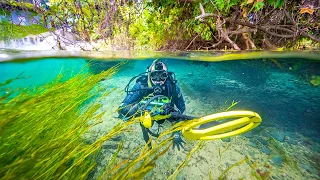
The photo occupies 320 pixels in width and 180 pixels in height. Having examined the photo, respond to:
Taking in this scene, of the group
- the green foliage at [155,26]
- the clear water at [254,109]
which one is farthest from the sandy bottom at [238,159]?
the green foliage at [155,26]

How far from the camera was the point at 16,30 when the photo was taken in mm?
7938

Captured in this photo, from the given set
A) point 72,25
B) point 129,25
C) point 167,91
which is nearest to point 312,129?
point 167,91

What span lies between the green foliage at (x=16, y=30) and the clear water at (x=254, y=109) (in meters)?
1.34

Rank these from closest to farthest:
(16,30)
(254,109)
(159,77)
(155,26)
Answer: (159,77)
(254,109)
(16,30)
(155,26)

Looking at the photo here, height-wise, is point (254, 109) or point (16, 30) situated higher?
point (16, 30)

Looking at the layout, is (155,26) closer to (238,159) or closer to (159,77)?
(159,77)

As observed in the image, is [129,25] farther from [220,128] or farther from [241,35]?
[220,128]

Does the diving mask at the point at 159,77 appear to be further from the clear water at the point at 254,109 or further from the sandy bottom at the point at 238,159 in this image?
the clear water at the point at 254,109

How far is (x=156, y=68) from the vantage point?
4.91 meters

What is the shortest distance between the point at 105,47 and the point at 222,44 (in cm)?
740

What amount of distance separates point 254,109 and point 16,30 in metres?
12.3

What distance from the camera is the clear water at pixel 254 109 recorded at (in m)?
3.65

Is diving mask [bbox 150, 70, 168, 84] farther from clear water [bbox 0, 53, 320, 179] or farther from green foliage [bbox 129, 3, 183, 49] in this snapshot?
green foliage [bbox 129, 3, 183, 49]

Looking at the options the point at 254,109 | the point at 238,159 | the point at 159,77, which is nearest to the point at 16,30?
the point at 159,77
